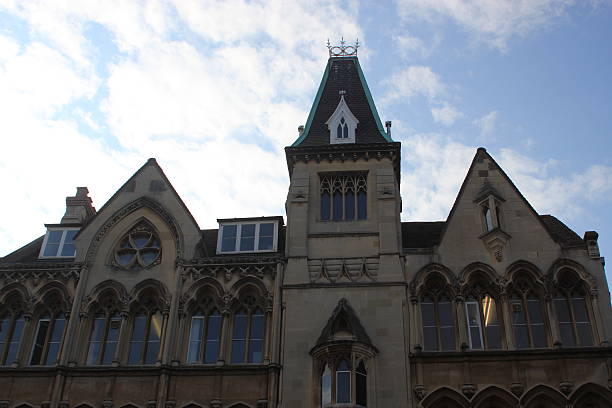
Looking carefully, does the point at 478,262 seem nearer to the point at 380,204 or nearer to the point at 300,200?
the point at 380,204

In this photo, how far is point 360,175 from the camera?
31.7 m

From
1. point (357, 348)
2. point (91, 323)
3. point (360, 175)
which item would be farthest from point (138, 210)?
point (357, 348)

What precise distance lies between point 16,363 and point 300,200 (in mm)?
13244

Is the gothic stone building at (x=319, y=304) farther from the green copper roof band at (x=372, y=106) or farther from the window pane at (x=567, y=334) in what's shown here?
the green copper roof band at (x=372, y=106)

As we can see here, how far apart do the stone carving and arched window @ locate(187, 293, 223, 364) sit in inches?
169

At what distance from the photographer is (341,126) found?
112 feet

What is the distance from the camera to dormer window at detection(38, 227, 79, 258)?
31.9 meters


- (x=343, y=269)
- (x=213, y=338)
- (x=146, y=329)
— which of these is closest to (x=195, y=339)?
(x=213, y=338)

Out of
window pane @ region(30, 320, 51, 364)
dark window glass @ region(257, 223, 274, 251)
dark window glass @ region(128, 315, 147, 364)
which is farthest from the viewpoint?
dark window glass @ region(257, 223, 274, 251)

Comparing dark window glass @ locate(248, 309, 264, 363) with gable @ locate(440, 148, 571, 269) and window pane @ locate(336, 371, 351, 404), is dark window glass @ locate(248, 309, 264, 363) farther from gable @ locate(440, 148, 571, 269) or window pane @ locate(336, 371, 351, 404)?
gable @ locate(440, 148, 571, 269)

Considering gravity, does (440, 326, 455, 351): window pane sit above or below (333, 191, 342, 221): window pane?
below

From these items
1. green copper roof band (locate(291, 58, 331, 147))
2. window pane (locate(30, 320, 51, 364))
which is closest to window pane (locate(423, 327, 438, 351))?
green copper roof band (locate(291, 58, 331, 147))

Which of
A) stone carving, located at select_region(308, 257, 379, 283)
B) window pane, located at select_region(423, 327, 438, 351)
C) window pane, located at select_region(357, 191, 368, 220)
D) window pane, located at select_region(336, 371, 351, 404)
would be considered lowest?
window pane, located at select_region(336, 371, 351, 404)

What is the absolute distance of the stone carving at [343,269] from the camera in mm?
28234
